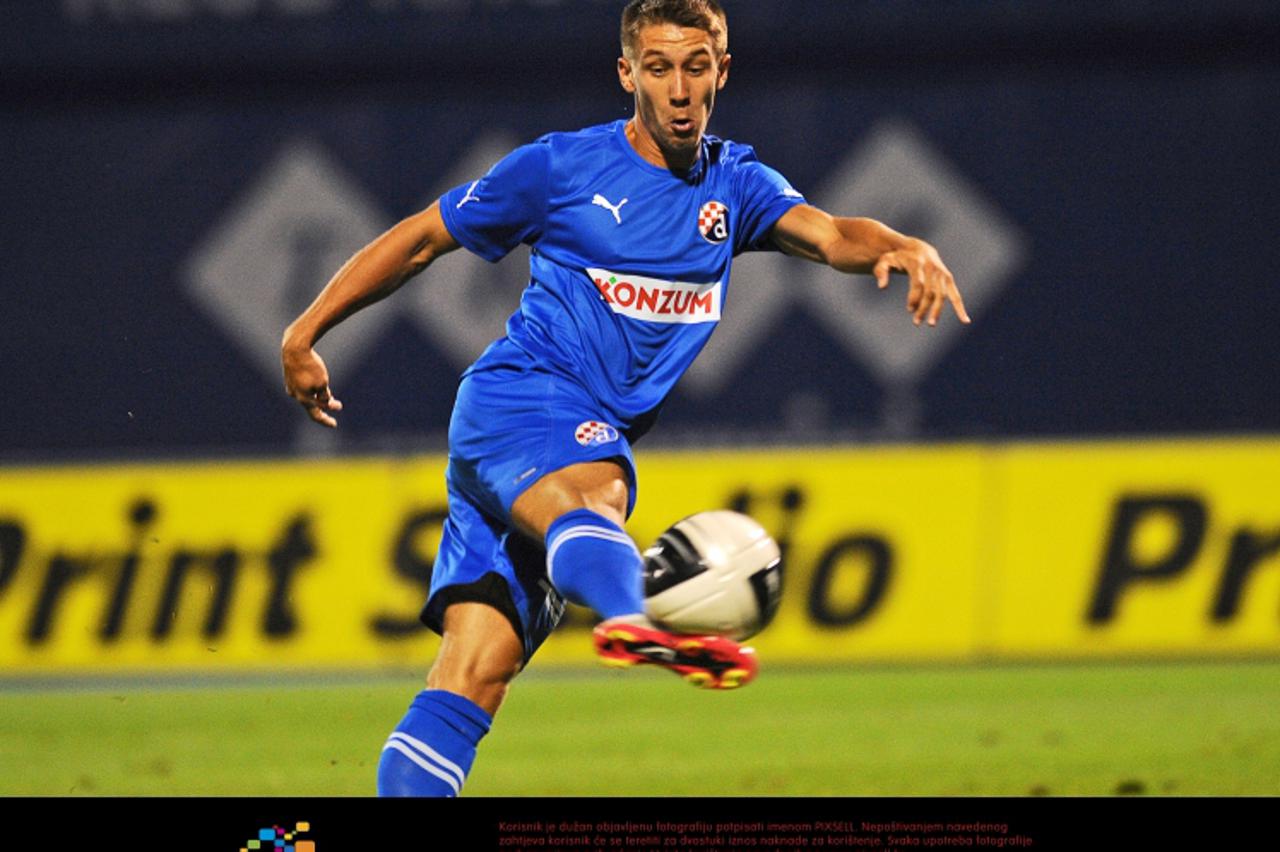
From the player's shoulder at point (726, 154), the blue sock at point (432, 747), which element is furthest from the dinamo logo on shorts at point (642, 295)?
the blue sock at point (432, 747)

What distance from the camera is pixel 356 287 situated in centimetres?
468

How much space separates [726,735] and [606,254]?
4.12m

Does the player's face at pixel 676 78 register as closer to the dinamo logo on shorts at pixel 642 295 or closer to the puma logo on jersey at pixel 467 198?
the dinamo logo on shorts at pixel 642 295

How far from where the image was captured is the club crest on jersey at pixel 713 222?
4.77 metres

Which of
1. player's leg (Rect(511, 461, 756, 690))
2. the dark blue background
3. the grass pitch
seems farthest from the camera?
the dark blue background

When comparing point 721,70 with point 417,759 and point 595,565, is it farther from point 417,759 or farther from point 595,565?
point 417,759

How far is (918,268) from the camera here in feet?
14.2

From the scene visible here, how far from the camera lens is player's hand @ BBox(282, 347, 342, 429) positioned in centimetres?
466

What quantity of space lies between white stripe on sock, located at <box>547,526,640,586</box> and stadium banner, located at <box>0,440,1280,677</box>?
21.1ft

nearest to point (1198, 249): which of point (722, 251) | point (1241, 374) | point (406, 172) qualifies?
point (1241, 374)

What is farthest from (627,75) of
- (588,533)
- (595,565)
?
(595,565)

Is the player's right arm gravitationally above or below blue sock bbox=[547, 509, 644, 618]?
above

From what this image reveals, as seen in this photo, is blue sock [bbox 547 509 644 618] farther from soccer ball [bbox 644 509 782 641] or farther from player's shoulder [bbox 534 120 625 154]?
player's shoulder [bbox 534 120 625 154]

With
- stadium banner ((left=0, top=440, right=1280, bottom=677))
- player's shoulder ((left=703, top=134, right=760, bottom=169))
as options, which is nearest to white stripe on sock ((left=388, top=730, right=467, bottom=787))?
player's shoulder ((left=703, top=134, right=760, bottom=169))
